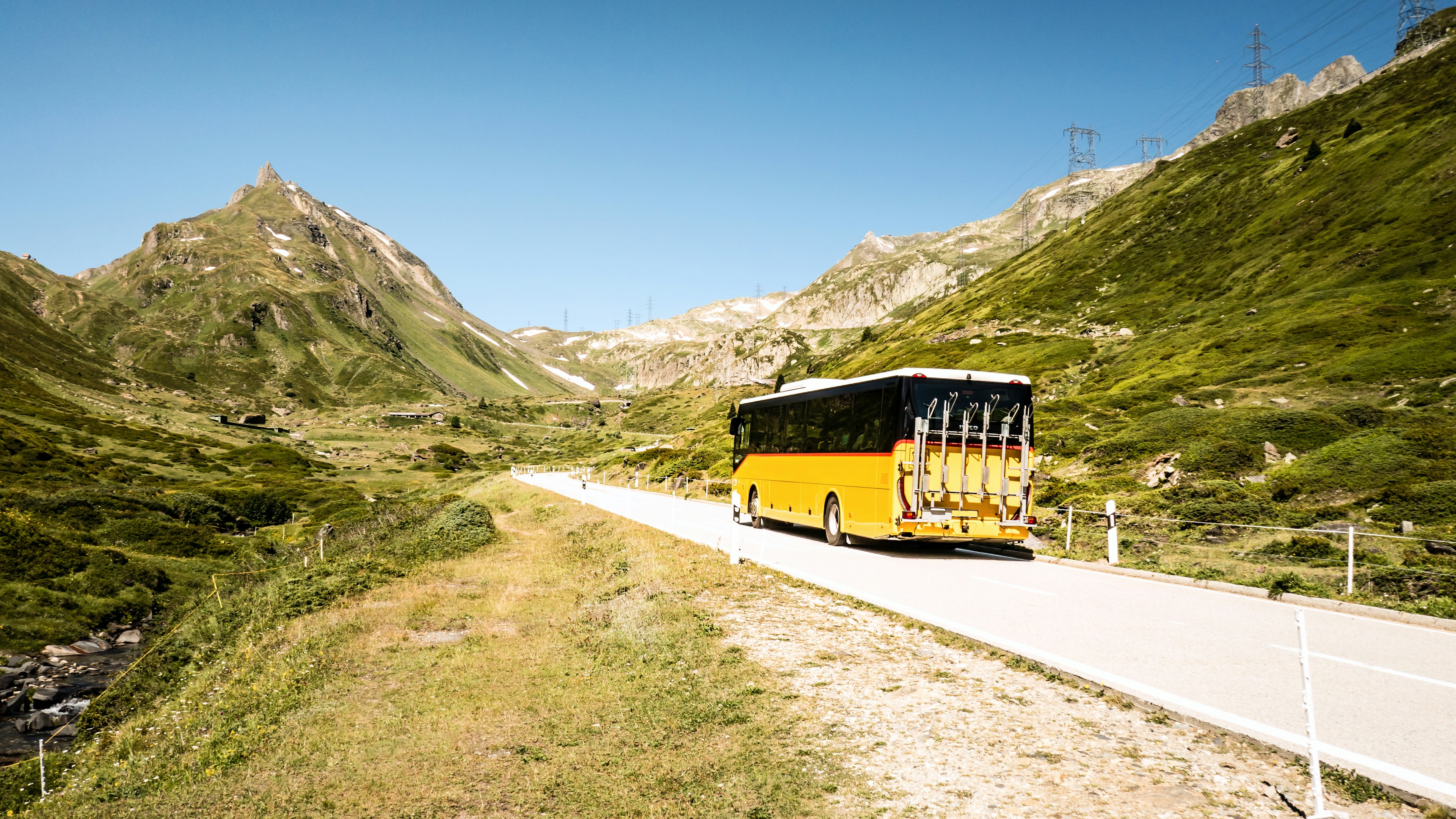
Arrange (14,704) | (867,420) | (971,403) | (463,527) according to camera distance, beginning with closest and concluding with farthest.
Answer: (14,704)
(971,403)
(867,420)
(463,527)

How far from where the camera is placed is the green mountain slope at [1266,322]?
101 ft

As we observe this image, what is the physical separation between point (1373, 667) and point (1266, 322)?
6100 centimetres

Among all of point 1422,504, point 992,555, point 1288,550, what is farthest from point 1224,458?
point 992,555

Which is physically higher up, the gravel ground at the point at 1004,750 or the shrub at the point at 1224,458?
the shrub at the point at 1224,458

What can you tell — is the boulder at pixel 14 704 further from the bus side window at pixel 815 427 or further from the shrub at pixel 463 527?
the bus side window at pixel 815 427

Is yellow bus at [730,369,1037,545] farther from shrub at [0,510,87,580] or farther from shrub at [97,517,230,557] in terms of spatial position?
shrub at [97,517,230,557]

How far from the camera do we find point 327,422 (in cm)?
19225

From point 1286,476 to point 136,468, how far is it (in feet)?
306

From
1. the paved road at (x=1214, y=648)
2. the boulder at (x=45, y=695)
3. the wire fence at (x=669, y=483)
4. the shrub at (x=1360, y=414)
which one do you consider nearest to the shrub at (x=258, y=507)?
the wire fence at (x=669, y=483)

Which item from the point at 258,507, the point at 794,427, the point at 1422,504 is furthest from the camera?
the point at 258,507

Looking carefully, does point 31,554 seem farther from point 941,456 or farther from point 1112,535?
point 1112,535

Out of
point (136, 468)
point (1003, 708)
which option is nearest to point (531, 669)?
point (1003, 708)

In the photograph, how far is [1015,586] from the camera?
16.4 meters

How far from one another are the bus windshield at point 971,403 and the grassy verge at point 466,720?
704 cm
